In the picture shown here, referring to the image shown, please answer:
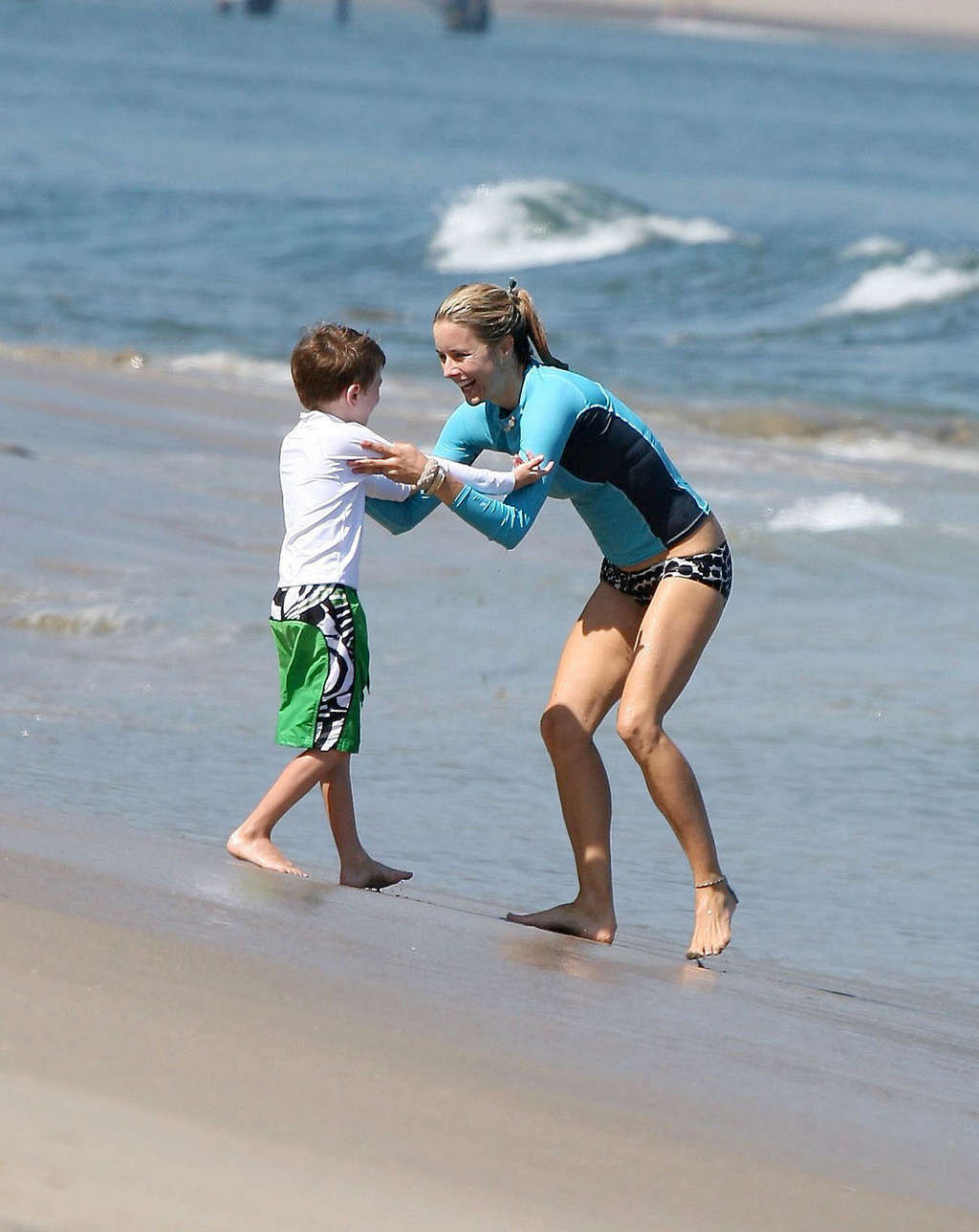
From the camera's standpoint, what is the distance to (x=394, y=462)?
4109 mm

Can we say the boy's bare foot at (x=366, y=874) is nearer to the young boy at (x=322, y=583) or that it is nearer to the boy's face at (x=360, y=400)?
the young boy at (x=322, y=583)

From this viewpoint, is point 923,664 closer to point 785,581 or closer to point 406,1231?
point 785,581

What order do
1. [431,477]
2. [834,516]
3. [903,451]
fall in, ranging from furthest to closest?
1. [903,451]
2. [834,516]
3. [431,477]

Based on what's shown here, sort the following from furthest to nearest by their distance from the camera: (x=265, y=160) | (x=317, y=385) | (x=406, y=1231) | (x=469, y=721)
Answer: (x=265, y=160) < (x=469, y=721) < (x=317, y=385) < (x=406, y=1231)

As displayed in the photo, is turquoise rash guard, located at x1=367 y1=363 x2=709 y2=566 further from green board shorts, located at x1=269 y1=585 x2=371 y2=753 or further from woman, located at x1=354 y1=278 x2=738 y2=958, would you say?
green board shorts, located at x1=269 y1=585 x2=371 y2=753

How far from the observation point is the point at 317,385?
4.30 meters

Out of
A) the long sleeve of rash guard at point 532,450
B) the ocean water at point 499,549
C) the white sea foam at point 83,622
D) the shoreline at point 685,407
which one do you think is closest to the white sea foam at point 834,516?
the ocean water at point 499,549

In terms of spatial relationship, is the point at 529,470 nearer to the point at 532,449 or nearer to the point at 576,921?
the point at 532,449

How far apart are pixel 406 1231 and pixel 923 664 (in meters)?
5.42

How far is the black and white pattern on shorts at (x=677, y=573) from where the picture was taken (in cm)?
441

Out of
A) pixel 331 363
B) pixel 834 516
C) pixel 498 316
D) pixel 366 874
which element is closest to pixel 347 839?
pixel 366 874

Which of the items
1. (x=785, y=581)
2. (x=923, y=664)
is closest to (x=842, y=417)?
(x=785, y=581)

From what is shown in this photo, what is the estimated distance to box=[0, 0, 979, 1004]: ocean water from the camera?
526 cm

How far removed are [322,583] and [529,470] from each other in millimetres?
547
